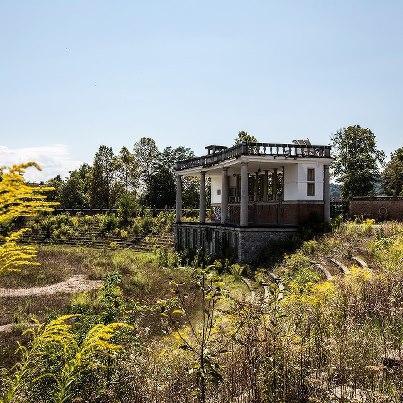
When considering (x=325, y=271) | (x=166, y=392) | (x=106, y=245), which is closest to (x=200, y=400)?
(x=166, y=392)

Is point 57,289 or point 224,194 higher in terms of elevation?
point 224,194

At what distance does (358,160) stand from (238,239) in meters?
31.2

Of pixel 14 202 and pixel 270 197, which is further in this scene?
pixel 270 197

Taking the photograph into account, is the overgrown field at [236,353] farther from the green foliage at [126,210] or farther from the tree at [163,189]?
the tree at [163,189]

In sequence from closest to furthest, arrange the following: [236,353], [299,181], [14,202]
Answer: [14,202] → [236,353] → [299,181]

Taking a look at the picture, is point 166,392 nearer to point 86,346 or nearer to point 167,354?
point 167,354

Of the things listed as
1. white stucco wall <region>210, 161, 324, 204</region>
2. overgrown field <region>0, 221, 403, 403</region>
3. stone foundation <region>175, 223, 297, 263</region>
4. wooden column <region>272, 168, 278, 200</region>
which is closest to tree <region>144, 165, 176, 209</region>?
stone foundation <region>175, 223, 297, 263</region>

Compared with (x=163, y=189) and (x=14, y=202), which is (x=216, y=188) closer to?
(x=163, y=189)

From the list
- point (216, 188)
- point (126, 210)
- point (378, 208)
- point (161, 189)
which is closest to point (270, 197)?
point (378, 208)

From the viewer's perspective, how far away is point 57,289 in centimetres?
2134

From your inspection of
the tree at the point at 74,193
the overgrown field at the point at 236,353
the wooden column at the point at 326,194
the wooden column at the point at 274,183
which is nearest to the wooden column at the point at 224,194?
the wooden column at the point at 274,183

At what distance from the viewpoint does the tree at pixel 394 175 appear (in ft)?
177

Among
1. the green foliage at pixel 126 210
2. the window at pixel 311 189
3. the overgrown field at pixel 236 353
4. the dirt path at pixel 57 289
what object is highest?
the window at pixel 311 189

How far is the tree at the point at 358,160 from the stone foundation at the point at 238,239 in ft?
86.8
